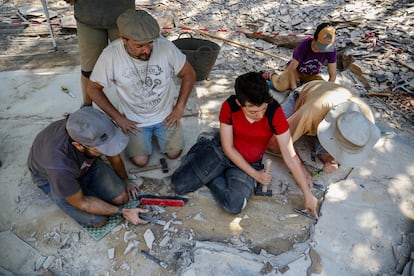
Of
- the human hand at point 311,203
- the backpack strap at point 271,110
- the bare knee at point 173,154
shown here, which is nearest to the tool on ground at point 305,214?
the human hand at point 311,203

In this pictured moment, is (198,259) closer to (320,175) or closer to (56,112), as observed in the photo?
(320,175)

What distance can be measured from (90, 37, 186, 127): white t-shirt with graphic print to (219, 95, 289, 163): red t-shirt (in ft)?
2.20

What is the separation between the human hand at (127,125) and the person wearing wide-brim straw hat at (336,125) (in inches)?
54.2

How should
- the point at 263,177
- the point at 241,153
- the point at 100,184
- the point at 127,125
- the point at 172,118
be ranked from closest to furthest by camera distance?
1. the point at 100,184
2. the point at 263,177
3. the point at 241,153
4. the point at 127,125
5. the point at 172,118

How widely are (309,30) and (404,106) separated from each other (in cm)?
228

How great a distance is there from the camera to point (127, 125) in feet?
10.0

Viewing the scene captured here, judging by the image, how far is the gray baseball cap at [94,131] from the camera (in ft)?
6.91

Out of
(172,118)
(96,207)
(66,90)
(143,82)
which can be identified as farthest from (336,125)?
(66,90)

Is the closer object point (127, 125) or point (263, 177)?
point (263, 177)

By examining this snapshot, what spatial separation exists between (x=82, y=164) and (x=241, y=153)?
1.35m

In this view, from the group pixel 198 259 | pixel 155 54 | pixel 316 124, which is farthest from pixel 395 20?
pixel 198 259

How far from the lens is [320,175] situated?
327cm

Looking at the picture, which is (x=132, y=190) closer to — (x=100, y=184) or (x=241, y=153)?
(x=100, y=184)

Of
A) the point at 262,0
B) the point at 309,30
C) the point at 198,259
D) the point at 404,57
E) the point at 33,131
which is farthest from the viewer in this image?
the point at 262,0
